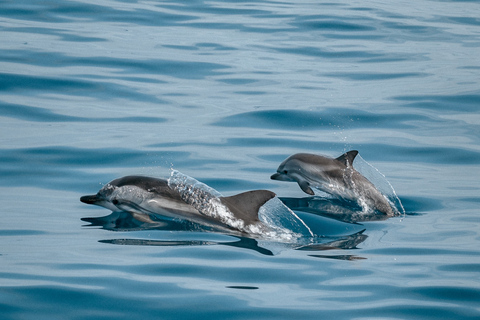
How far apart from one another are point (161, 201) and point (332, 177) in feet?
8.40

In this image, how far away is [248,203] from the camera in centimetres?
800

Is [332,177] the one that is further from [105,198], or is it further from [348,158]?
[105,198]

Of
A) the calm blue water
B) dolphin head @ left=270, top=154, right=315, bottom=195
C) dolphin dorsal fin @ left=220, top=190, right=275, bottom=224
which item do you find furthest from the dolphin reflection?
dolphin head @ left=270, top=154, right=315, bottom=195

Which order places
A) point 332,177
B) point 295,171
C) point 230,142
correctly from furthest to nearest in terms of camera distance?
point 230,142, point 295,171, point 332,177

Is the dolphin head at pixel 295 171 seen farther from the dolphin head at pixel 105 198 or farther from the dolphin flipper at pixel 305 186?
the dolphin head at pixel 105 198

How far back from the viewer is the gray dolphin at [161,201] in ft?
26.1

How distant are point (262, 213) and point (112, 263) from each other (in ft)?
7.37

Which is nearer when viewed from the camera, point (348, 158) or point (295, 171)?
point (348, 158)

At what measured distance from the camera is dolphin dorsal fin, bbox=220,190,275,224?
791cm

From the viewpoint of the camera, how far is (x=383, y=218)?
8.71m

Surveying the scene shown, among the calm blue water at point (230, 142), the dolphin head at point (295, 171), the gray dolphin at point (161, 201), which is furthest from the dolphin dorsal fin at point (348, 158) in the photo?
the gray dolphin at point (161, 201)

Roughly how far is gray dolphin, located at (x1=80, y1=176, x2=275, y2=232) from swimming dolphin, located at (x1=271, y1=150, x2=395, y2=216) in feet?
6.02

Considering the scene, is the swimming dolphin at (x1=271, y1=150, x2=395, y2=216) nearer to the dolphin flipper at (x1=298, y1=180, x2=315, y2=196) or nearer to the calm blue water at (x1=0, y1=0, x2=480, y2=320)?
the dolphin flipper at (x1=298, y1=180, x2=315, y2=196)

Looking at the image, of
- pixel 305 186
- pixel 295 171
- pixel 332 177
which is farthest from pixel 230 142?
pixel 332 177
